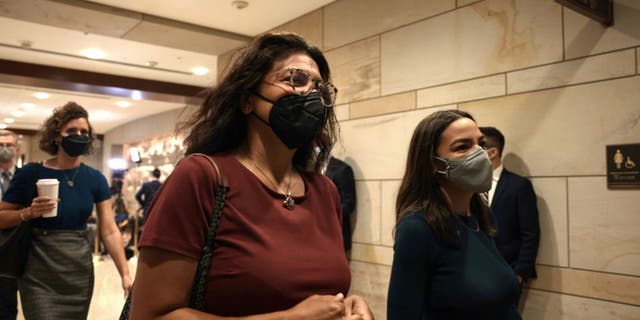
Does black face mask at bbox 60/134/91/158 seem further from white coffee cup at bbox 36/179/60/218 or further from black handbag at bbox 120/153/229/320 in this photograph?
black handbag at bbox 120/153/229/320

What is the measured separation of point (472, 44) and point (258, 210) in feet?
9.64

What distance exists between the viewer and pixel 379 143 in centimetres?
433

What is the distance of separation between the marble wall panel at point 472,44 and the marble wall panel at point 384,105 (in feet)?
0.20

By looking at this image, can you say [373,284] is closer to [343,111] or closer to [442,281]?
[343,111]

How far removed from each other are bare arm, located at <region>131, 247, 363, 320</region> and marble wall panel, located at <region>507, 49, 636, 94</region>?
8.51ft

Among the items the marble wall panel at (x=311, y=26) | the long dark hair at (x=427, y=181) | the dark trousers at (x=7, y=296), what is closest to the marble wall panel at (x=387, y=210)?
the marble wall panel at (x=311, y=26)

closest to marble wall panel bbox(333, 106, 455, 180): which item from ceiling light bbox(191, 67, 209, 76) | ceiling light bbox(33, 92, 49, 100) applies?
ceiling light bbox(191, 67, 209, 76)

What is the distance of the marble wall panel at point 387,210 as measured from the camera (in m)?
4.18

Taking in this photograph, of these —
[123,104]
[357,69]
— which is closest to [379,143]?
[357,69]

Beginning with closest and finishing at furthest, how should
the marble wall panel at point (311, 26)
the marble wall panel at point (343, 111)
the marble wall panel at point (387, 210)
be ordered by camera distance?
the marble wall panel at point (387, 210), the marble wall panel at point (343, 111), the marble wall panel at point (311, 26)

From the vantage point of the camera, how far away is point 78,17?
4934 millimetres

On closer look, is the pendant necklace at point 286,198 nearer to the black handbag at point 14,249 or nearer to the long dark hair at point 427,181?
the long dark hair at point 427,181

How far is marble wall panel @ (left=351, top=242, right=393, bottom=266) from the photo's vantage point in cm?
420

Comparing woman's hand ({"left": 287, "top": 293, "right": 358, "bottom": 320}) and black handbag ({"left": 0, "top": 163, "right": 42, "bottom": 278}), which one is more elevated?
woman's hand ({"left": 287, "top": 293, "right": 358, "bottom": 320})
